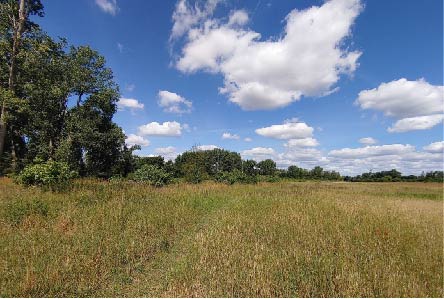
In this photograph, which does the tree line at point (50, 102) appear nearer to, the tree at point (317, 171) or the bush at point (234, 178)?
the bush at point (234, 178)

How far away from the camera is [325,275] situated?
14.5 feet

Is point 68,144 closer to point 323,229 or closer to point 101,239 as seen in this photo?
point 101,239

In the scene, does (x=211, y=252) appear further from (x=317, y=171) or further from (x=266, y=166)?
(x=266, y=166)

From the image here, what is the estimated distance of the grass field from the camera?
4.15 m

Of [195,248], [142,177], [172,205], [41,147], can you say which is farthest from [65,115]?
[195,248]

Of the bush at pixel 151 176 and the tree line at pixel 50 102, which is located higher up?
the tree line at pixel 50 102

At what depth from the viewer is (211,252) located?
541 centimetres

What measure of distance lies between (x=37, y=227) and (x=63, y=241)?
1.43 meters

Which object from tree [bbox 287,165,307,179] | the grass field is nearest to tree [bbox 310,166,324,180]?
tree [bbox 287,165,307,179]

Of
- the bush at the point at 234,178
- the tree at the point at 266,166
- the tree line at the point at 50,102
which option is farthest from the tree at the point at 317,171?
the tree line at the point at 50,102

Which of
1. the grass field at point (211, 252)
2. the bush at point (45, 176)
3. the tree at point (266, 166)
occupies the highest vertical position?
the tree at point (266, 166)

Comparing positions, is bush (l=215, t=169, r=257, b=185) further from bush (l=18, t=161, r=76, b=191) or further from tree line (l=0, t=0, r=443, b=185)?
bush (l=18, t=161, r=76, b=191)

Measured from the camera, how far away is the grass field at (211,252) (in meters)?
4.15

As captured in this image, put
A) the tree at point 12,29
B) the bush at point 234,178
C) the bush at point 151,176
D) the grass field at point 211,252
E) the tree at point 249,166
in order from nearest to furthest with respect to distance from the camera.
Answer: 1. the grass field at point 211,252
2. the tree at point 12,29
3. the bush at point 151,176
4. the bush at point 234,178
5. the tree at point 249,166
